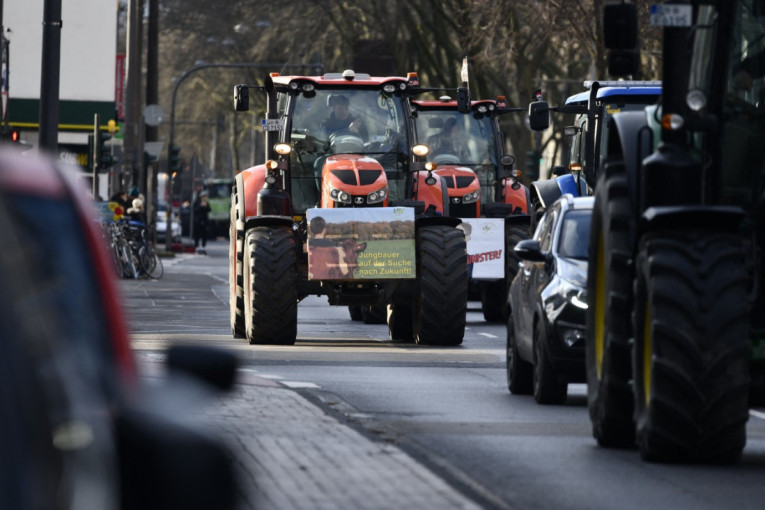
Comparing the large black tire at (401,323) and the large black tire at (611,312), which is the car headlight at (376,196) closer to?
the large black tire at (401,323)

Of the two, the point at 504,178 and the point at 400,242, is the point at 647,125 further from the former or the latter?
the point at 504,178

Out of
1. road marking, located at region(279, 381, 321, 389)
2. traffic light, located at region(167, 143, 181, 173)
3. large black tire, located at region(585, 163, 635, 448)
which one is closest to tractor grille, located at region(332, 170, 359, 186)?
road marking, located at region(279, 381, 321, 389)

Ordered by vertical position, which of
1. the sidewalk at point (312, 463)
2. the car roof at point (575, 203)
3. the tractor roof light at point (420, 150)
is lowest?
the sidewalk at point (312, 463)

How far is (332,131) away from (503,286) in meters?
4.91

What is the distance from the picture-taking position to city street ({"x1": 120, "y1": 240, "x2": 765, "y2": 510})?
341 inches

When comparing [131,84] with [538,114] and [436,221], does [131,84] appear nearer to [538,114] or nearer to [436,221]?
[538,114]

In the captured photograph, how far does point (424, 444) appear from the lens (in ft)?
35.6

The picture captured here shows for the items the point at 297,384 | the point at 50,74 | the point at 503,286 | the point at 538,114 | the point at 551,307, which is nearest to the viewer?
the point at 551,307

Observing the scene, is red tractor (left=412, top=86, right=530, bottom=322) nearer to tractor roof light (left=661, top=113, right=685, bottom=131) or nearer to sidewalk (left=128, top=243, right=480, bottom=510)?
sidewalk (left=128, top=243, right=480, bottom=510)

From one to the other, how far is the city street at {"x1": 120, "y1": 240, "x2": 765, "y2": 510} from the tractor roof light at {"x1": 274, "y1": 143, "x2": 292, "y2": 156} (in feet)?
8.56

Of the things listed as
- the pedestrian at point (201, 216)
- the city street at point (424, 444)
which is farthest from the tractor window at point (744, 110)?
the pedestrian at point (201, 216)

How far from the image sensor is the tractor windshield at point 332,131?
2122 cm

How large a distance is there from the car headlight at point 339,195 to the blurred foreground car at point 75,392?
16.3m

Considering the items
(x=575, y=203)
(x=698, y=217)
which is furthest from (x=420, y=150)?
(x=698, y=217)
